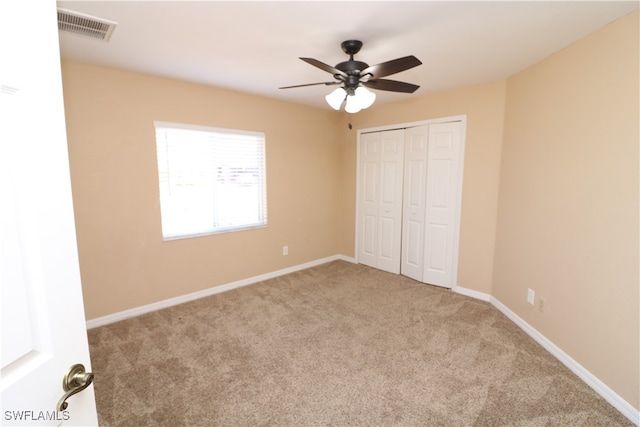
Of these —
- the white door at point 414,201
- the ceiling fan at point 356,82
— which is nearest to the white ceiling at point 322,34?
the ceiling fan at point 356,82

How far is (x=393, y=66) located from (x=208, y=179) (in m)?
2.42

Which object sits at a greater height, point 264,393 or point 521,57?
point 521,57

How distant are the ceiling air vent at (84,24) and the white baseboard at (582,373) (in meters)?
3.99

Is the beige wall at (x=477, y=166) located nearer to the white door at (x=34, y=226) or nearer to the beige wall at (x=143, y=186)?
the beige wall at (x=143, y=186)

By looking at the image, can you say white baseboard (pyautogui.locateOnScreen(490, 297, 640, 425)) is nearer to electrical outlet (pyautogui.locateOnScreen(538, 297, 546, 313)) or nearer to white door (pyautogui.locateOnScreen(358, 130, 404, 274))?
electrical outlet (pyautogui.locateOnScreen(538, 297, 546, 313))

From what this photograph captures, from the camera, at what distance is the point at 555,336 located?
2.40m

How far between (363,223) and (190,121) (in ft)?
9.19

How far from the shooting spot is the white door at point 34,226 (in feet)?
1.97

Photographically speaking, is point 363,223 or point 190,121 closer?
point 190,121

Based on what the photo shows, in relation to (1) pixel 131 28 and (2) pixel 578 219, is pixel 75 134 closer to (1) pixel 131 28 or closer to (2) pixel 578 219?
(1) pixel 131 28

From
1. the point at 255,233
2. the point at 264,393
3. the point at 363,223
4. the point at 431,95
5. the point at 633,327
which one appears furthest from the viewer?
the point at 363,223

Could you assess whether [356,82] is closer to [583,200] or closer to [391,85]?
[391,85]

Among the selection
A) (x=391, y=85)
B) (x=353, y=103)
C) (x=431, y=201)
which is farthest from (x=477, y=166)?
(x=353, y=103)

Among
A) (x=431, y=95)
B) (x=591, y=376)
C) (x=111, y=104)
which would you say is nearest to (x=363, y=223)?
(x=431, y=95)
